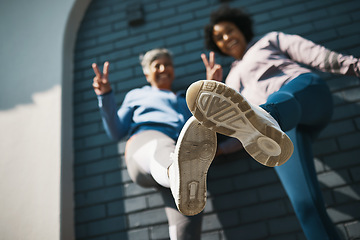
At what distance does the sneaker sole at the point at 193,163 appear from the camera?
1267mm

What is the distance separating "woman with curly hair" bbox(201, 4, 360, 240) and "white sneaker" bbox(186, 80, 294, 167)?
20cm

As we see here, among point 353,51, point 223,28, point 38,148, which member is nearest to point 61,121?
point 38,148

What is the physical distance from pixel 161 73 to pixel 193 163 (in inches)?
45.5

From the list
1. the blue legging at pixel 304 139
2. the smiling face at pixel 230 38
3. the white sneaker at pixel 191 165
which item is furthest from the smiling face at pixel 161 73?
the white sneaker at pixel 191 165

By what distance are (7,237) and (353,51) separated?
3026 millimetres

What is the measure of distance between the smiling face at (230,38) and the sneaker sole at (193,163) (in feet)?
3.91

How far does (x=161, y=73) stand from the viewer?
2.29 m

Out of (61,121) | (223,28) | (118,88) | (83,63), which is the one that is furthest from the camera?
(83,63)

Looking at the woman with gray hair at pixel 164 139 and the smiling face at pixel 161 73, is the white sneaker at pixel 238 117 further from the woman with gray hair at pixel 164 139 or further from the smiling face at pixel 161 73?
the smiling face at pixel 161 73

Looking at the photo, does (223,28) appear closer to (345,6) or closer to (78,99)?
(345,6)

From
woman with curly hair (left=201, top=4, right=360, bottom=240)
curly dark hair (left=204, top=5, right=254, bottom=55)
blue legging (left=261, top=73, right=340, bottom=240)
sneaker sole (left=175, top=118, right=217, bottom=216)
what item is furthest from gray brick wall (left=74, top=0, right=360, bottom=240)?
sneaker sole (left=175, top=118, right=217, bottom=216)

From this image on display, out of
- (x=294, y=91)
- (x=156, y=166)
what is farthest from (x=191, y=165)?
(x=294, y=91)

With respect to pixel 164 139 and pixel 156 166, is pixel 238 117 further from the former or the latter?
pixel 164 139

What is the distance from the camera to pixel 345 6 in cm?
271
